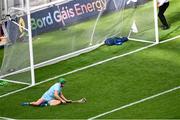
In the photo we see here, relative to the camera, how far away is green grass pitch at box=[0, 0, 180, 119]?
1880 cm

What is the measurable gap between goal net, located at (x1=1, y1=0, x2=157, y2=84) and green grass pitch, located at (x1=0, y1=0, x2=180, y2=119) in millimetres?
367

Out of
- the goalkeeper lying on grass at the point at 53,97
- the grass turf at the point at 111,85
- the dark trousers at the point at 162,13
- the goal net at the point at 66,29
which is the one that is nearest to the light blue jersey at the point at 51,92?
the goalkeeper lying on grass at the point at 53,97

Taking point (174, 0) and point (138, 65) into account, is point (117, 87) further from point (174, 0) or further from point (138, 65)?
point (174, 0)

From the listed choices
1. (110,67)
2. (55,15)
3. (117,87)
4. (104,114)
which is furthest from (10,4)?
(104,114)

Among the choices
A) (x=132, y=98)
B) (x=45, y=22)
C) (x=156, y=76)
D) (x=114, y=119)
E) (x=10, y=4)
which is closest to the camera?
(x=114, y=119)

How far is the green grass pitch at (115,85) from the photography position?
1880cm

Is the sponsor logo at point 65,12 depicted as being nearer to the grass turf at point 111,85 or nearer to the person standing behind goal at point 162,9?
the grass turf at point 111,85

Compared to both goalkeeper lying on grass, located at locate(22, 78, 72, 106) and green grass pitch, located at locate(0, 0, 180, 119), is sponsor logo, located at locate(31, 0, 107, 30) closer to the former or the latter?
green grass pitch, located at locate(0, 0, 180, 119)

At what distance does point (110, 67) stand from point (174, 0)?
792 centimetres

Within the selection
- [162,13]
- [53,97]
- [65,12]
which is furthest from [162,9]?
[53,97]

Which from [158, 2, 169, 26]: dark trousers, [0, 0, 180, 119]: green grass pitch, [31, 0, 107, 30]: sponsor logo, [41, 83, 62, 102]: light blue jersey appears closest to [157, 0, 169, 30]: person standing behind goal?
[158, 2, 169, 26]: dark trousers

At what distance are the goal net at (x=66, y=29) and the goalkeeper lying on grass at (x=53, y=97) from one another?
6.94ft

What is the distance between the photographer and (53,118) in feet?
60.8

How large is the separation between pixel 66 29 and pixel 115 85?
11.0 ft
